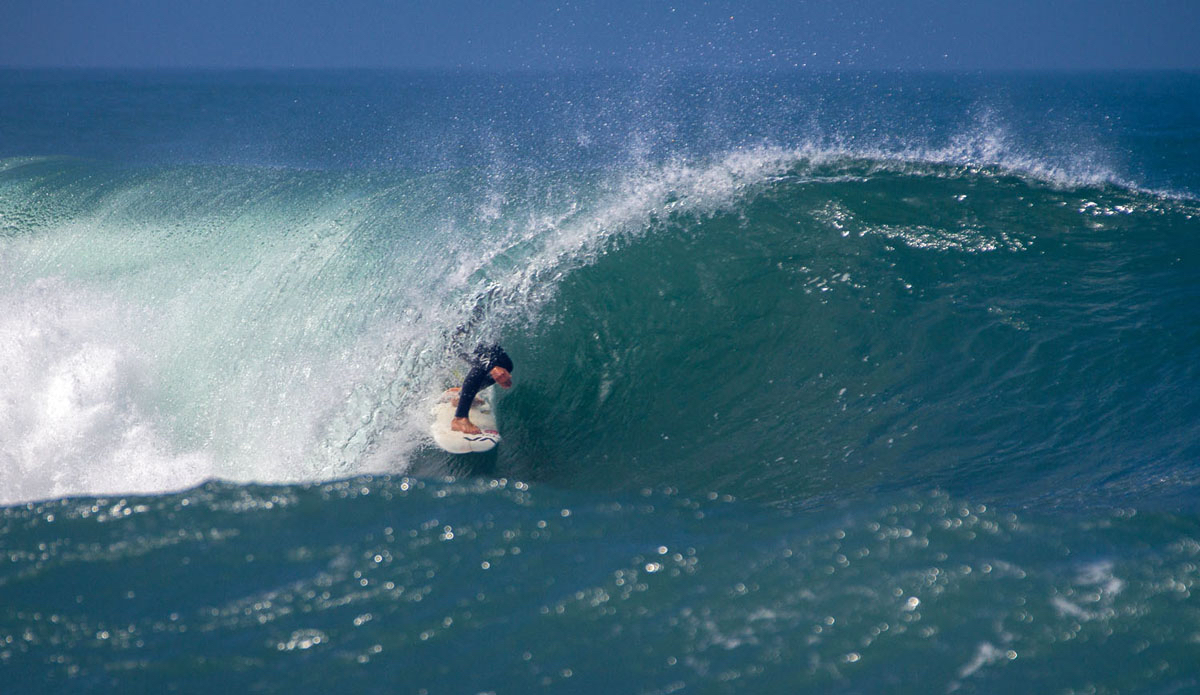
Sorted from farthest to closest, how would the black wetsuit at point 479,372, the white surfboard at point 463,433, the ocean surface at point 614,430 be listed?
the black wetsuit at point 479,372 → the white surfboard at point 463,433 → the ocean surface at point 614,430

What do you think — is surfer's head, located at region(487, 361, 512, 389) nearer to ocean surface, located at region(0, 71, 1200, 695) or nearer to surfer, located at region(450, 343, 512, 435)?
surfer, located at region(450, 343, 512, 435)

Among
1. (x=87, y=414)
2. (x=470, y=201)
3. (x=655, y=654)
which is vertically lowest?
(x=655, y=654)

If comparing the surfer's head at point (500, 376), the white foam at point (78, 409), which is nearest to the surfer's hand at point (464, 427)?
the surfer's head at point (500, 376)

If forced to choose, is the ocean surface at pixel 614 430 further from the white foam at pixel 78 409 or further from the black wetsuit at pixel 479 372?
the black wetsuit at pixel 479 372

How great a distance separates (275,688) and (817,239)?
6.19 metres

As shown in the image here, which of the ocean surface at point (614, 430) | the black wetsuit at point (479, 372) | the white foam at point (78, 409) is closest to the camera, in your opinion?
the ocean surface at point (614, 430)

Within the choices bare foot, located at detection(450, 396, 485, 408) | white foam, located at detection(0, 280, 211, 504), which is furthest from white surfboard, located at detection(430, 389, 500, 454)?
white foam, located at detection(0, 280, 211, 504)

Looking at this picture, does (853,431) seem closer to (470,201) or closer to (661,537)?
(661,537)

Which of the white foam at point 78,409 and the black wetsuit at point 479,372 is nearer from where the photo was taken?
the black wetsuit at point 479,372

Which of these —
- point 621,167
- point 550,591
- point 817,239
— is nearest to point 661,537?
point 550,591

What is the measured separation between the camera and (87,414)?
661 cm

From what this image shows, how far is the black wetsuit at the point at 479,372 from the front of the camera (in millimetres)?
5906

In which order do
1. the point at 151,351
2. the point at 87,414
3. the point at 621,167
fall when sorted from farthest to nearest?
1. the point at 621,167
2. the point at 151,351
3. the point at 87,414

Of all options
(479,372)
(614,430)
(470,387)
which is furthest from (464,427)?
(614,430)
